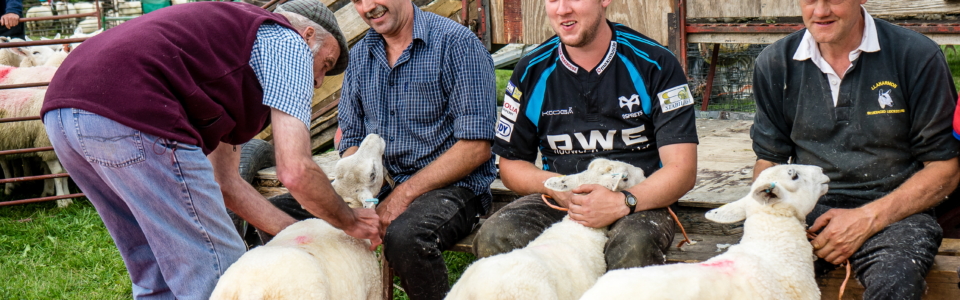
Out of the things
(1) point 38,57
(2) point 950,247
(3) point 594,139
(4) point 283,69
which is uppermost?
(4) point 283,69

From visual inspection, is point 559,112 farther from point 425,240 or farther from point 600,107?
point 425,240

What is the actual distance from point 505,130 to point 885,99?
183cm

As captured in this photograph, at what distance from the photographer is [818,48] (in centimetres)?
371

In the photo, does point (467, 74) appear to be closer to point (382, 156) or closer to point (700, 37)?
point (382, 156)

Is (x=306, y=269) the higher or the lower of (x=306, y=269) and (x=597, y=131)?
the lower

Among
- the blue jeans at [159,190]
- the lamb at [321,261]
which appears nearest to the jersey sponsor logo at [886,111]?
the lamb at [321,261]

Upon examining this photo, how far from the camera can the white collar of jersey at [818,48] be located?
3.53 metres

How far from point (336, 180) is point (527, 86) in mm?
1124

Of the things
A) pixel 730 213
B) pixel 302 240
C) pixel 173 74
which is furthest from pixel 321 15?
pixel 730 213

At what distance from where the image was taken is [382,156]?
4.42m

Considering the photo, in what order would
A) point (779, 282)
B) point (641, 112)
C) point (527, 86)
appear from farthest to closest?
point (527, 86) < point (641, 112) < point (779, 282)

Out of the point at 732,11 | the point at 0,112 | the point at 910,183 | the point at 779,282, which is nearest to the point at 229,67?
the point at 779,282

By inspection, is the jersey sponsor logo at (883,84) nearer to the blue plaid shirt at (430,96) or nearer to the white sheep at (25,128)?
the blue plaid shirt at (430,96)

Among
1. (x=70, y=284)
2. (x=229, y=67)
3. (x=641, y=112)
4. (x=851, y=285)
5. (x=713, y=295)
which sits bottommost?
(x=70, y=284)
